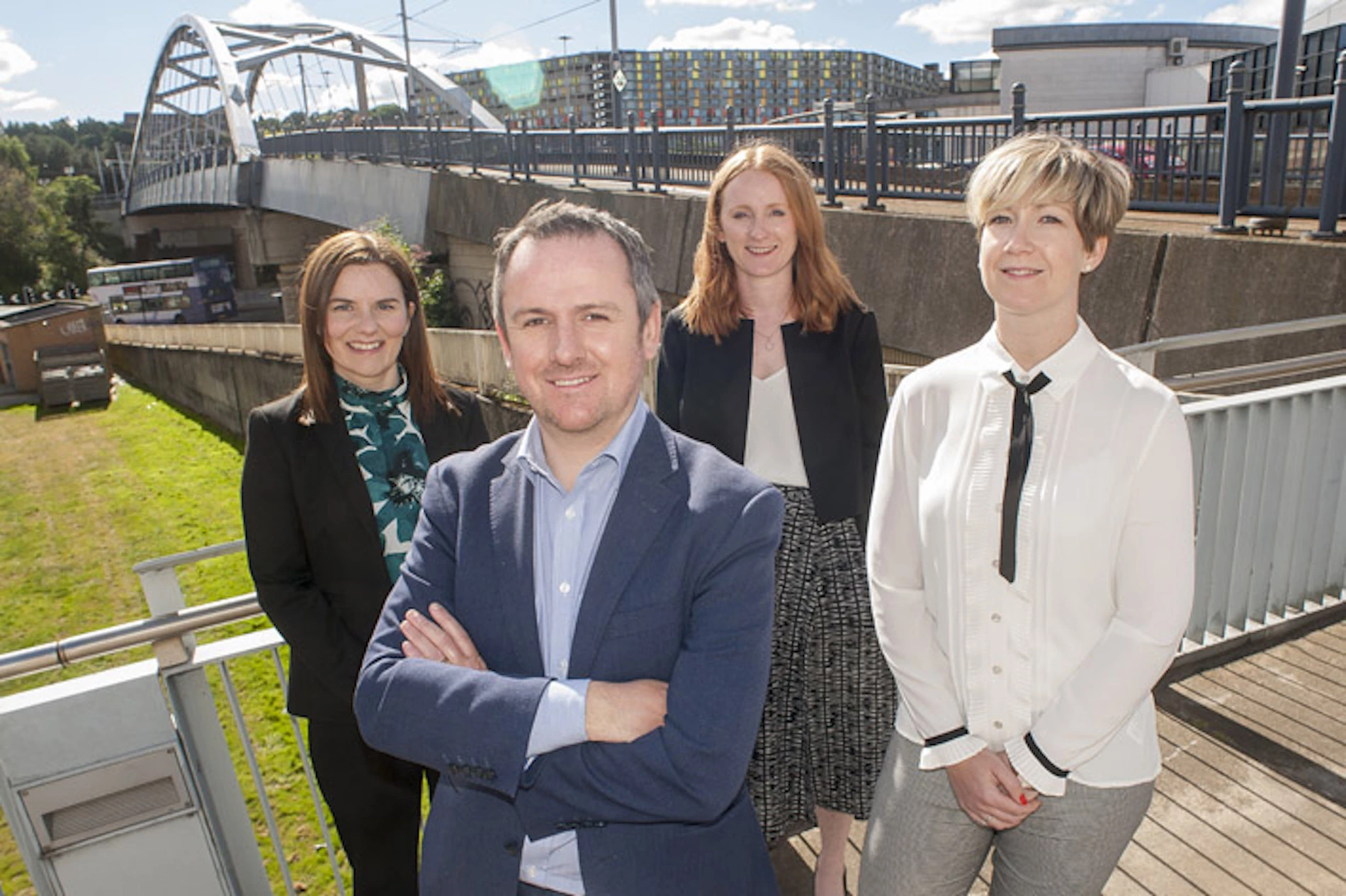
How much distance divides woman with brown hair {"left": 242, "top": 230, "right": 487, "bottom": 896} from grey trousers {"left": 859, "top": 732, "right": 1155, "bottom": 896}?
1339 mm

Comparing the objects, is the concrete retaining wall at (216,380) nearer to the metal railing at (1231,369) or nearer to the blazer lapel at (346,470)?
the blazer lapel at (346,470)

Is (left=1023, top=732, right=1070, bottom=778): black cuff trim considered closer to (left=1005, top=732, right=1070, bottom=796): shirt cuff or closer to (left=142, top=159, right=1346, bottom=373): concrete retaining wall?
(left=1005, top=732, right=1070, bottom=796): shirt cuff

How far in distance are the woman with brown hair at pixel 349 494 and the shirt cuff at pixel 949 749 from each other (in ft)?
4.61

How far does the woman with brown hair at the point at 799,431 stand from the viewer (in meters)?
2.32

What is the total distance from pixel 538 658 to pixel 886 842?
87 cm

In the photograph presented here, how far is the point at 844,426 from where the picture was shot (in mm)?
2408

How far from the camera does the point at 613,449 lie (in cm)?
158

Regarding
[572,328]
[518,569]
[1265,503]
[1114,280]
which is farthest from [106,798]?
[1114,280]

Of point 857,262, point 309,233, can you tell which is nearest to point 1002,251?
point 857,262

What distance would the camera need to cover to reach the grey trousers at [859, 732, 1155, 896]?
1.65 metres

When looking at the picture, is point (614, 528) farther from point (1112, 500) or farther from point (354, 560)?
point (354, 560)

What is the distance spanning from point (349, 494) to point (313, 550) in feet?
0.59

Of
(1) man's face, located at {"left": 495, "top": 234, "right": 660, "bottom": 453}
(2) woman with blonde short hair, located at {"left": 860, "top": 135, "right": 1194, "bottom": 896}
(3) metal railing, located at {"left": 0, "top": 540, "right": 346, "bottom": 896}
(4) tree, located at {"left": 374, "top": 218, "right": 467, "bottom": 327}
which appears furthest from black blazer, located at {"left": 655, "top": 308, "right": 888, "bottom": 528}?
(4) tree, located at {"left": 374, "top": 218, "right": 467, "bottom": 327}

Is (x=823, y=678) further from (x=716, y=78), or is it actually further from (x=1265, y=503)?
(x=716, y=78)
